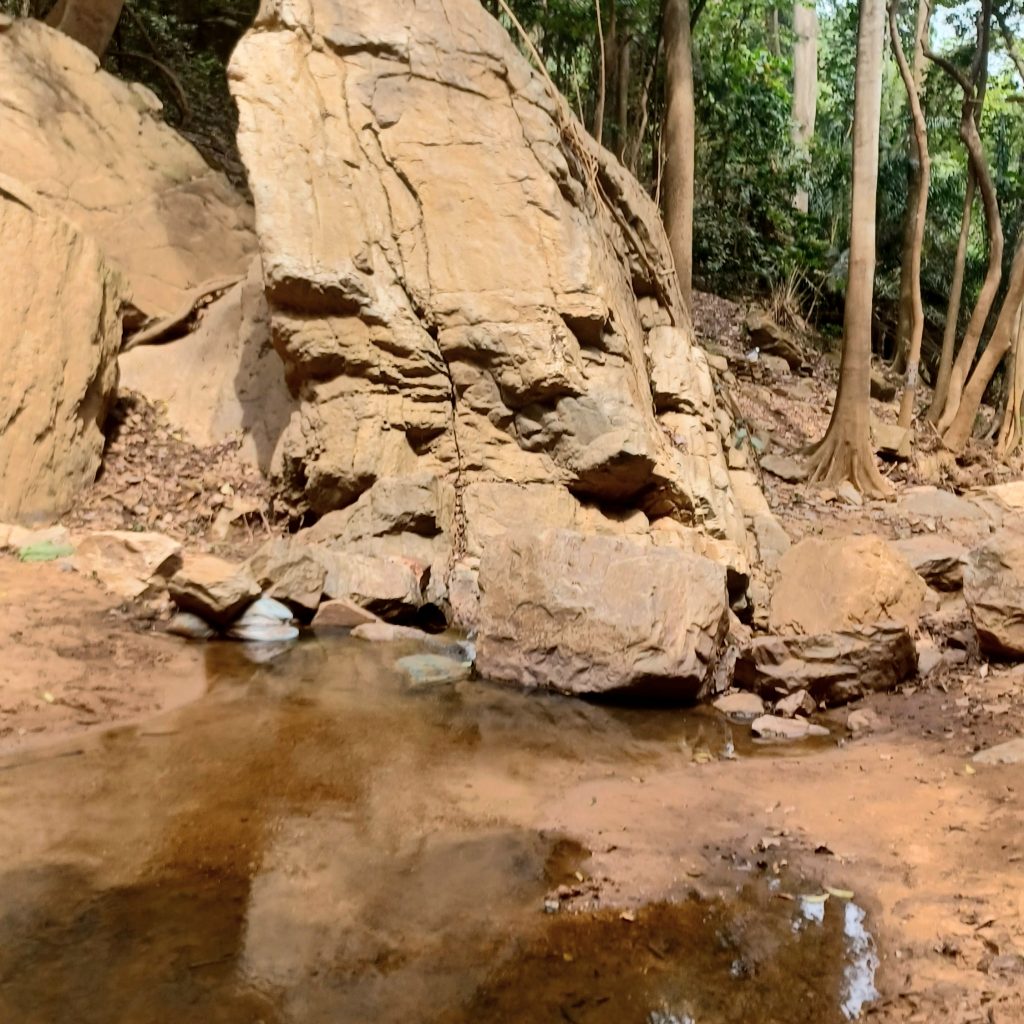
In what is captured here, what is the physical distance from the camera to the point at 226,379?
8.57m

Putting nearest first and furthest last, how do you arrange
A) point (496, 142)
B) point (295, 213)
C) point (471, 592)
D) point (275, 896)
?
point (275, 896)
point (471, 592)
point (295, 213)
point (496, 142)

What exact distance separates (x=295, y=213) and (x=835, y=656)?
5012 millimetres

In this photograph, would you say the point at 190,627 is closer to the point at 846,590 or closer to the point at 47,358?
the point at 47,358

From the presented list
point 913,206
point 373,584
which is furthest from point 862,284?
point 373,584

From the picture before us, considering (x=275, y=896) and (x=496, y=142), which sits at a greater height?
(x=496, y=142)

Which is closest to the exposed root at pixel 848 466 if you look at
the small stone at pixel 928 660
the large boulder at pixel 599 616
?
the small stone at pixel 928 660

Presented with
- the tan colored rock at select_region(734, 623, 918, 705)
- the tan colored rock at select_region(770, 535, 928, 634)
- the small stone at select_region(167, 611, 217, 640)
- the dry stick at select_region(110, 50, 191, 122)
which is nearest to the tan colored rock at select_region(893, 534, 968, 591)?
the tan colored rock at select_region(770, 535, 928, 634)

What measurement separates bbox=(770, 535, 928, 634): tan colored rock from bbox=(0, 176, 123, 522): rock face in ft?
16.7

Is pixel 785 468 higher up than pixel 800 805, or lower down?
higher up

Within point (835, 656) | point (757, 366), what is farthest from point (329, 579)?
point (757, 366)

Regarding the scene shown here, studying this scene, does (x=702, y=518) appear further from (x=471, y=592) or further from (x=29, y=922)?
(x=29, y=922)

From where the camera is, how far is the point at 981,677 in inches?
183

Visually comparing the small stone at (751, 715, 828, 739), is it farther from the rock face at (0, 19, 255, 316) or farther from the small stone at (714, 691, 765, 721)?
the rock face at (0, 19, 255, 316)

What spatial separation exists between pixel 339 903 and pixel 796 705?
272 centimetres
